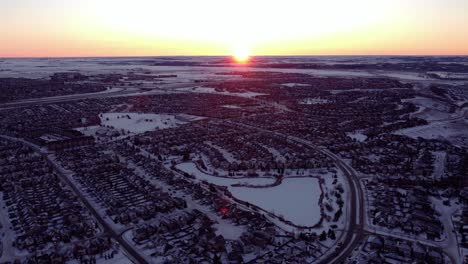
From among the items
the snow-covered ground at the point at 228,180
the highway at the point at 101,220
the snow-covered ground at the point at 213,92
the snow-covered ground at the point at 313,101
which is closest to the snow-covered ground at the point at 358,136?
the snow-covered ground at the point at 228,180

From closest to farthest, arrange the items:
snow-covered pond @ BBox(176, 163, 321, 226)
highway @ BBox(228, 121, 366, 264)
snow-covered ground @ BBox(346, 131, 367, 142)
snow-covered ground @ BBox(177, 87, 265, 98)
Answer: highway @ BBox(228, 121, 366, 264)
snow-covered pond @ BBox(176, 163, 321, 226)
snow-covered ground @ BBox(346, 131, 367, 142)
snow-covered ground @ BBox(177, 87, 265, 98)

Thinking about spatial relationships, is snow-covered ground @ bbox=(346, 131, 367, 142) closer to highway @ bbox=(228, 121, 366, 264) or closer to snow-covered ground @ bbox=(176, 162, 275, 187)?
highway @ bbox=(228, 121, 366, 264)

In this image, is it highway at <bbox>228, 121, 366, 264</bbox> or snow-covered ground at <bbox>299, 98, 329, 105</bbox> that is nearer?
highway at <bbox>228, 121, 366, 264</bbox>

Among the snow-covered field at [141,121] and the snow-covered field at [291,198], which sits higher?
the snow-covered field at [141,121]

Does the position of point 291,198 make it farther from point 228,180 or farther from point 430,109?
point 430,109

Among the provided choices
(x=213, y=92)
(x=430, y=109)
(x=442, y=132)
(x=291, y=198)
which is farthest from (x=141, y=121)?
(x=430, y=109)

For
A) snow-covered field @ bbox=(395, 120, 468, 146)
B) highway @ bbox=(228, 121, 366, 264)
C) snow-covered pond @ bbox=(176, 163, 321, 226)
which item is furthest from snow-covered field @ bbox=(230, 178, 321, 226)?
snow-covered field @ bbox=(395, 120, 468, 146)

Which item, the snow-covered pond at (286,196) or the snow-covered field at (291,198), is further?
the snow-covered pond at (286,196)

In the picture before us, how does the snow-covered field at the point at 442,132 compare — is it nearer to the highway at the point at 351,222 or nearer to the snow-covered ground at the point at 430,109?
the snow-covered ground at the point at 430,109
